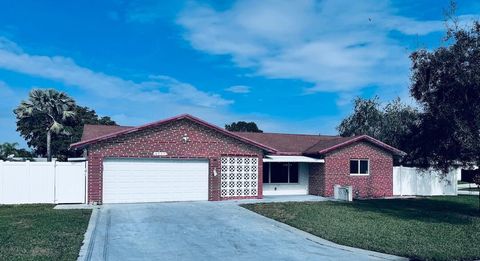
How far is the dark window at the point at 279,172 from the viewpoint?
2784 centimetres

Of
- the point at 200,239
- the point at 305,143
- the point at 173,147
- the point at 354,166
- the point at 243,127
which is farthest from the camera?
the point at 243,127

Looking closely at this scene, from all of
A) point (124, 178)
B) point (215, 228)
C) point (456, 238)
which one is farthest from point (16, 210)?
point (456, 238)

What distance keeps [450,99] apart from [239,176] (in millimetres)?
11362

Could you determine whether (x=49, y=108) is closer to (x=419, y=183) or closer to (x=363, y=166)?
(x=363, y=166)

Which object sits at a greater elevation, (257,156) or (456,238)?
(257,156)

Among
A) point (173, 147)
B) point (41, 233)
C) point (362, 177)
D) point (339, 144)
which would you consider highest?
point (339, 144)

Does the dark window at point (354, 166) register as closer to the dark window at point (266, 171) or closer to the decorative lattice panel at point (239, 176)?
the dark window at point (266, 171)

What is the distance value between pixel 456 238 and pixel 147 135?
47.2ft

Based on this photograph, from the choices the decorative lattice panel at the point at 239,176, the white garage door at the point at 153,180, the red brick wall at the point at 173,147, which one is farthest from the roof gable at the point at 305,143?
the white garage door at the point at 153,180

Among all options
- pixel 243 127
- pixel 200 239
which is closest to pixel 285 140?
pixel 200 239

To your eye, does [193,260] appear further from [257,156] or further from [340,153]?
[340,153]

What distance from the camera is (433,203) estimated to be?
24.1 meters

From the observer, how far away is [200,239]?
13.0m

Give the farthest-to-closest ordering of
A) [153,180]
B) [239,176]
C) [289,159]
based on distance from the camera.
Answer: [289,159] → [239,176] → [153,180]
